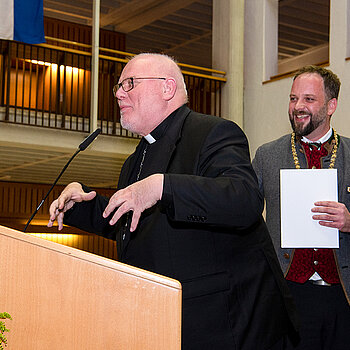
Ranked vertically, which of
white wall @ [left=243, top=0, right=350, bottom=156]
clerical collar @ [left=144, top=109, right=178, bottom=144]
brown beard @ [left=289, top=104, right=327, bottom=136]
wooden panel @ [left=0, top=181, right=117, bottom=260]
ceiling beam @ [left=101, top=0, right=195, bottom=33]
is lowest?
wooden panel @ [left=0, top=181, right=117, bottom=260]

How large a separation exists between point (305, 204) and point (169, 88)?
0.88 meters

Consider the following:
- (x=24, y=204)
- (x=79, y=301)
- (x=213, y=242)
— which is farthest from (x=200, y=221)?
(x=24, y=204)

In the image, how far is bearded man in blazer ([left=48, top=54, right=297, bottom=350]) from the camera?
208 cm

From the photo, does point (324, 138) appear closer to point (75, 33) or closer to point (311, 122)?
point (311, 122)

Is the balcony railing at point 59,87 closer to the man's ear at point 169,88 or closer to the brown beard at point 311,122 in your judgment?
the brown beard at point 311,122

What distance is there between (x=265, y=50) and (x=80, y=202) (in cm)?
738

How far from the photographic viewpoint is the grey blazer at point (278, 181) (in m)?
3.07

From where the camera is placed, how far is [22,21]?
8320mm

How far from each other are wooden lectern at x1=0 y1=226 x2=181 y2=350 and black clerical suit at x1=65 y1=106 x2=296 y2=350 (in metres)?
0.42

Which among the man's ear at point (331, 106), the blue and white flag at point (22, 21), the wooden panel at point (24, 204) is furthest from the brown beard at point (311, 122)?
the wooden panel at point (24, 204)

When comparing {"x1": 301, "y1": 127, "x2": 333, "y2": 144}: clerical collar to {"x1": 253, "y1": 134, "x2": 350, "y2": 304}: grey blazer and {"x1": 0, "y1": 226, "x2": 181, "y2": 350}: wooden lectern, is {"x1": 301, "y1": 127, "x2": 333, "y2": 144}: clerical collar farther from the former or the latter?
{"x1": 0, "y1": 226, "x2": 181, "y2": 350}: wooden lectern

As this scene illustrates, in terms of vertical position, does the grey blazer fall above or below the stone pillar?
below

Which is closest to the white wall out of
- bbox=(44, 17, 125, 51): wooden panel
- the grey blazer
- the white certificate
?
bbox=(44, 17, 125, 51): wooden panel

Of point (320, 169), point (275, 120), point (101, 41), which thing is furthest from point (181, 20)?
point (320, 169)
